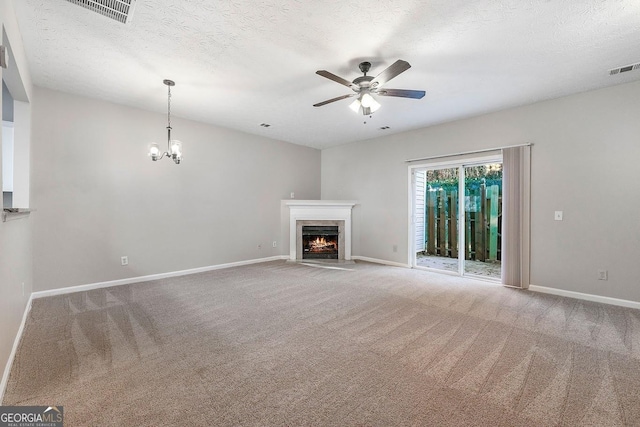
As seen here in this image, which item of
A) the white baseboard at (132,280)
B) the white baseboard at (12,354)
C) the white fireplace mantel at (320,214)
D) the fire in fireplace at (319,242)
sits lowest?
the white baseboard at (12,354)

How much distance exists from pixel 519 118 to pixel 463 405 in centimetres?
430

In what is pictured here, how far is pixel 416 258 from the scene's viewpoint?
566cm

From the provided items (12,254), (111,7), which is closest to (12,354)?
(12,254)

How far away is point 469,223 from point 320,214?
125 inches

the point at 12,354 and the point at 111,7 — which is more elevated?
the point at 111,7

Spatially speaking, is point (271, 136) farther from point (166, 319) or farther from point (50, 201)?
point (166, 319)

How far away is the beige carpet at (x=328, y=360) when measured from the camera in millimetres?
1617

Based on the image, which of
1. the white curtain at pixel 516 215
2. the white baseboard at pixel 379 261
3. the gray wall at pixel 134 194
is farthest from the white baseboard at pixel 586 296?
the gray wall at pixel 134 194

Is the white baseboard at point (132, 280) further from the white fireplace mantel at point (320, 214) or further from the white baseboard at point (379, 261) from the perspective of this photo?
the white baseboard at point (379, 261)

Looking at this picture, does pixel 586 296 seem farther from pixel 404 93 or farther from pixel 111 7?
pixel 111 7

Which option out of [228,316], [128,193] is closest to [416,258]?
[228,316]

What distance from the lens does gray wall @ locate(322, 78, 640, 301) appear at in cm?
340

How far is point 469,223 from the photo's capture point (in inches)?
218

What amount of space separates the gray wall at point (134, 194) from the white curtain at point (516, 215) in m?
4.52
